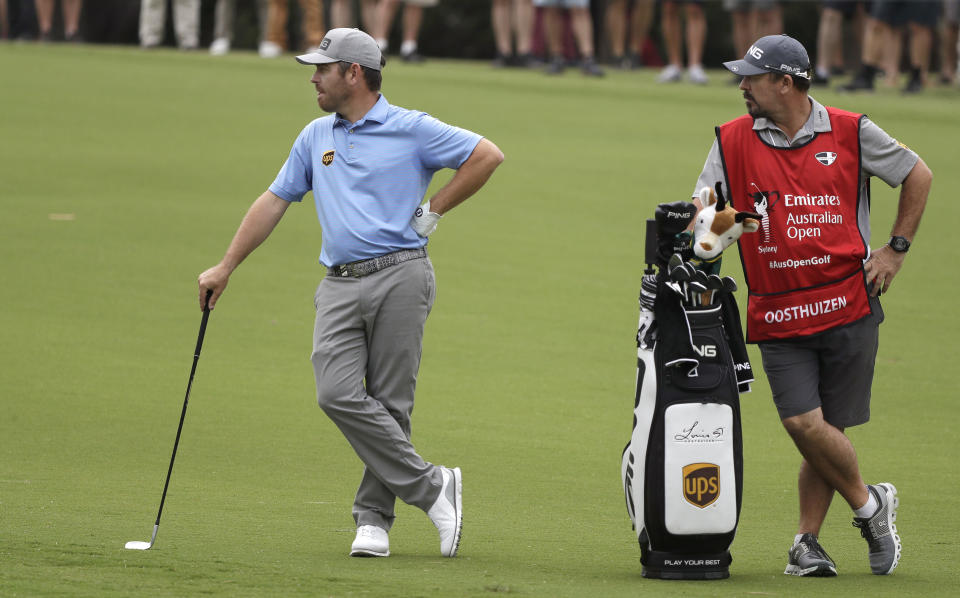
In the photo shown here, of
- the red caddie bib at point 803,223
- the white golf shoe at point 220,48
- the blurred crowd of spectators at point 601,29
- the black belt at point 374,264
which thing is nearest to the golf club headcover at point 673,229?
the red caddie bib at point 803,223

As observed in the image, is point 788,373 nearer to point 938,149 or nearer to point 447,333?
point 447,333

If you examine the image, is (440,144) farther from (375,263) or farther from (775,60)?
(775,60)

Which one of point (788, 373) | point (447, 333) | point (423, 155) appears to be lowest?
point (447, 333)

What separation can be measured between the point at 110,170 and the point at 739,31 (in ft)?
28.7

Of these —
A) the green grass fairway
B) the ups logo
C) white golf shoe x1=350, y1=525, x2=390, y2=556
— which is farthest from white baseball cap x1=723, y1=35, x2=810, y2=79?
white golf shoe x1=350, y1=525, x2=390, y2=556

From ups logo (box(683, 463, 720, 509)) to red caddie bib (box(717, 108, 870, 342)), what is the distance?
0.72 metres

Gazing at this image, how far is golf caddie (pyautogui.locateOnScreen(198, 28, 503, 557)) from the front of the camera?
5930 mm

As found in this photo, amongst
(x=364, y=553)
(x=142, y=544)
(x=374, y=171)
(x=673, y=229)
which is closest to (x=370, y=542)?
(x=364, y=553)

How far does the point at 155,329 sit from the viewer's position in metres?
10.3

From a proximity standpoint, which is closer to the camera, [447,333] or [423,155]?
[423,155]

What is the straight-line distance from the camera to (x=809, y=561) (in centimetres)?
575

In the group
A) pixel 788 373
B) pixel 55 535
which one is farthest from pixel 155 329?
pixel 788 373

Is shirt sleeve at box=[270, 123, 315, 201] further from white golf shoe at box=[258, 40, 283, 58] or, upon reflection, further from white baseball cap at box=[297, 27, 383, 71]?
white golf shoe at box=[258, 40, 283, 58]

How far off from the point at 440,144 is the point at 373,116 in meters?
0.29
